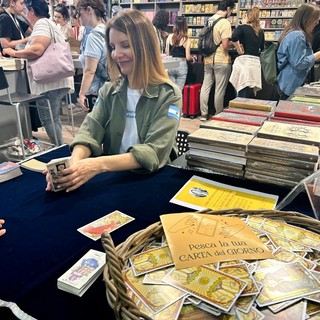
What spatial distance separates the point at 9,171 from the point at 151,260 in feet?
2.64

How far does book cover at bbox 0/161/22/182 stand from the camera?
4.19ft

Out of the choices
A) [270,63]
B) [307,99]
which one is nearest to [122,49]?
[307,99]

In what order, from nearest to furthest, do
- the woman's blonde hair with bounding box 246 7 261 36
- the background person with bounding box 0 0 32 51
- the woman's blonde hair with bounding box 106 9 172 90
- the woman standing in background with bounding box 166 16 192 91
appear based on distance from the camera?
the woman's blonde hair with bounding box 106 9 172 90
the background person with bounding box 0 0 32 51
the woman's blonde hair with bounding box 246 7 261 36
the woman standing in background with bounding box 166 16 192 91

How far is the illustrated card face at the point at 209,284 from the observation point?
616mm

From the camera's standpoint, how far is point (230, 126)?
141cm

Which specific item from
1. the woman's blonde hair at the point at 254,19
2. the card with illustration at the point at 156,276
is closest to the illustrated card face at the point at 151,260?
the card with illustration at the point at 156,276

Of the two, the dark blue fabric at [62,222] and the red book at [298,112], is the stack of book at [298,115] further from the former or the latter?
the dark blue fabric at [62,222]

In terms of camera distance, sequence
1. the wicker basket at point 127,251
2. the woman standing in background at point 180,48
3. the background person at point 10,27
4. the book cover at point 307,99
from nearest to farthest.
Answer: the wicker basket at point 127,251, the book cover at point 307,99, the background person at point 10,27, the woman standing in background at point 180,48

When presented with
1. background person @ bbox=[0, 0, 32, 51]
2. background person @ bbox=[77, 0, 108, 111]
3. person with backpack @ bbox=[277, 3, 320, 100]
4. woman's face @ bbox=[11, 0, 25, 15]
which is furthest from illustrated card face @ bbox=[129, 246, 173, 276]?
woman's face @ bbox=[11, 0, 25, 15]

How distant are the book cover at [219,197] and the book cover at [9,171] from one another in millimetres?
618

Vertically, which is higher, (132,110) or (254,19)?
(254,19)

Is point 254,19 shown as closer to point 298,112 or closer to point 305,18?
point 305,18

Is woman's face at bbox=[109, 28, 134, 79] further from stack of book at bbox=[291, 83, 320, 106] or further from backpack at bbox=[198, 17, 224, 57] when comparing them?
backpack at bbox=[198, 17, 224, 57]

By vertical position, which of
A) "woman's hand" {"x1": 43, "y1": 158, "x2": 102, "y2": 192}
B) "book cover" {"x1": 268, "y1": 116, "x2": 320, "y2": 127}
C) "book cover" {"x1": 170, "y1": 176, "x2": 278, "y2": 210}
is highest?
"book cover" {"x1": 268, "y1": 116, "x2": 320, "y2": 127}
